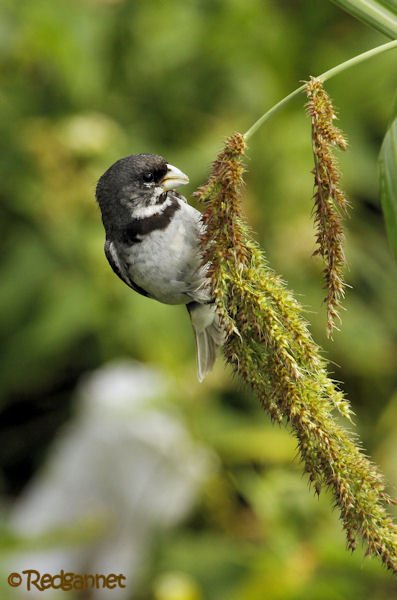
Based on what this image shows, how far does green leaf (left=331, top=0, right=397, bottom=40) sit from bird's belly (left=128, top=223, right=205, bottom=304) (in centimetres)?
65

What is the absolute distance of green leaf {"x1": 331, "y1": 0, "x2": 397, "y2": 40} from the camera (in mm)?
1609

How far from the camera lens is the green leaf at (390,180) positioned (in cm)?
158

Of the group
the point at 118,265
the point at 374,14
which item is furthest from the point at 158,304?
the point at 374,14

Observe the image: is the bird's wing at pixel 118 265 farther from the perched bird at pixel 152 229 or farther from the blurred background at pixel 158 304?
the blurred background at pixel 158 304

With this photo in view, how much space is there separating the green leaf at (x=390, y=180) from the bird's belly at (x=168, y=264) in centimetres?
61

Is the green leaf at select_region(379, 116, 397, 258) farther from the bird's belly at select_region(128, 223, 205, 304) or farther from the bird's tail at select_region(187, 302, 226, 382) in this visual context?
the bird's tail at select_region(187, 302, 226, 382)

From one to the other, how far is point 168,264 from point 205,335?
0.40 metres

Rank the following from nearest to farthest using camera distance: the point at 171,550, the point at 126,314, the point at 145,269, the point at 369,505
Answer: the point at 369,505, the point at 145,269, the point at 171,550, the point at 126,314

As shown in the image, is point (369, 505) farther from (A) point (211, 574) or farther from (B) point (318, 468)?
(A) point (211, 574)

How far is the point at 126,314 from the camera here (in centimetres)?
431

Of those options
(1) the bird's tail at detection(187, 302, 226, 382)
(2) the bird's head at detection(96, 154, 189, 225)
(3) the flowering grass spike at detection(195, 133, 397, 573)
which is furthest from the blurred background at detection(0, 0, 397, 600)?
(3) the flowering grass spike at detection(195, 133, 397, 573)

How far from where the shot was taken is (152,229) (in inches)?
87.6

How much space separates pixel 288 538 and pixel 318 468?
90.6 inches

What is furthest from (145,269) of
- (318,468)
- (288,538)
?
(288,538)
